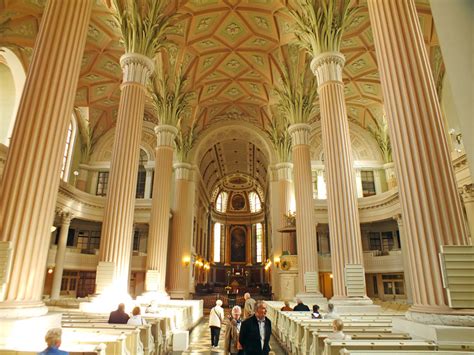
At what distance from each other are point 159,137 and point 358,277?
11670 millimetres

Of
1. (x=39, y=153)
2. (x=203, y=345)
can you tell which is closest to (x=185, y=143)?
(x=203, y=345)

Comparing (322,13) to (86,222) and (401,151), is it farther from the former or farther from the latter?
(86,222)

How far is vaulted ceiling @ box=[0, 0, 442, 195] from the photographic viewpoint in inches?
625

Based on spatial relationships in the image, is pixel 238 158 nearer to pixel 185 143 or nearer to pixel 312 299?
pixel 185 143

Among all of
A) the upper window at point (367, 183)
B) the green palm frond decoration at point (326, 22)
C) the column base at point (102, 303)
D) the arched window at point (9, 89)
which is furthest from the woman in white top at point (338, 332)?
the upper window at point (367, 183)

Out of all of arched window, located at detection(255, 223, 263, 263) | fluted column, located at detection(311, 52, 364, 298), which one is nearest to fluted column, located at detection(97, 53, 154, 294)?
fluted column, located at detection(311, 52, 364, 298)

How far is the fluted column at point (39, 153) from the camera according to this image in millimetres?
5039

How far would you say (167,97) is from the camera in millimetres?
17516

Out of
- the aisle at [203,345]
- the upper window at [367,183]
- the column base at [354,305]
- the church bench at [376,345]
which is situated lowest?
the aisle at [203,345]

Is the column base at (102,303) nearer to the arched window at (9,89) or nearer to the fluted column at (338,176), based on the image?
the fluted column at (338,176)

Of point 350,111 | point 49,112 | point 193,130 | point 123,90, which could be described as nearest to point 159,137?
point 123,90

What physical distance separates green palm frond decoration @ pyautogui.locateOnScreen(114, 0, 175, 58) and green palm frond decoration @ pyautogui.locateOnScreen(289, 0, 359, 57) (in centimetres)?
563

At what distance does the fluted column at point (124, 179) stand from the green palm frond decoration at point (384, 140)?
56.5 feet

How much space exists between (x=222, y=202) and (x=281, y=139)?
2288 cm
